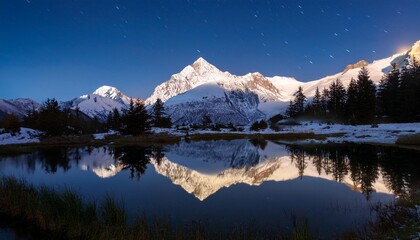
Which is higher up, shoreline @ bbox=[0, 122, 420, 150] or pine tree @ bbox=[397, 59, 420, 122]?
pine tree @ bbox=[397, 59, 420, 122]

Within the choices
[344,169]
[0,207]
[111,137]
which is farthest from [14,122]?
[344,169]

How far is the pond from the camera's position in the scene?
14.2m

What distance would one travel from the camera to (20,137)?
217 ft

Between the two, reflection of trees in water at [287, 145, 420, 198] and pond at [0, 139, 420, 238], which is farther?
reflection of trees in water at [287, 145, 420, 198]

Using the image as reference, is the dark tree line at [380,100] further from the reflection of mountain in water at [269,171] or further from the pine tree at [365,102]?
the reflection of mountain in water at [269,171]

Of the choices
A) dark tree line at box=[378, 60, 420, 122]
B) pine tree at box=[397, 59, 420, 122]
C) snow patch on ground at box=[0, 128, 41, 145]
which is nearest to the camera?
snow patch on ground at box=[0, 128, 41, 145]

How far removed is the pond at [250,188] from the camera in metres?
14.2

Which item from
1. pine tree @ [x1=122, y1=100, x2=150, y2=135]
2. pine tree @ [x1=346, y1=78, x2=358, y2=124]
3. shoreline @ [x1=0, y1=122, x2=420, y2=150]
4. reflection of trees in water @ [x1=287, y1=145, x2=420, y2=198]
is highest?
pine tree @ [x1=346, y1=78, x2=358, y2=124]

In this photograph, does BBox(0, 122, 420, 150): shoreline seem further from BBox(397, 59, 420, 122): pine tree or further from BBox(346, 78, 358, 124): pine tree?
BBox(346, 78, 358, 124): pine tree

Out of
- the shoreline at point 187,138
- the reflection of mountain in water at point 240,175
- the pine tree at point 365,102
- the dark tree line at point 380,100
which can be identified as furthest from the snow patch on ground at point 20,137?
the pine tree at point 365,102

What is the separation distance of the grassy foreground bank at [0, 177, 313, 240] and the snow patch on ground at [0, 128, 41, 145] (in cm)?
5424

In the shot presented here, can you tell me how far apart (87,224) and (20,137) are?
63945mm

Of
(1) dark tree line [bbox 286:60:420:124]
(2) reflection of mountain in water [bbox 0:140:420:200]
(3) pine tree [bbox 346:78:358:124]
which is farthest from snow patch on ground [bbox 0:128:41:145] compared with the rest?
(3) pine tree [bbox 346:78:358:124]

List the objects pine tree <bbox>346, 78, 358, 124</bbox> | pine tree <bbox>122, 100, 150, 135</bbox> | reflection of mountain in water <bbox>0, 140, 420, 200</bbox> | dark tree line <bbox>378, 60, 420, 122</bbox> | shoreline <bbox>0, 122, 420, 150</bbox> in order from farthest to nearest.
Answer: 1. pine tree <bbox>346, 78, 358, 124</bbox>
2. dark tree line <bbox>378, 60, 420, 122</bbox>
3. pine tree <bbox>122, 100, 150, 135</bbox>
4. shoreline <bbox>0, 122, 420, 150</bbox>
5. reflection of mountain in water <bbox>0, 140, 420, 200</bbox>
